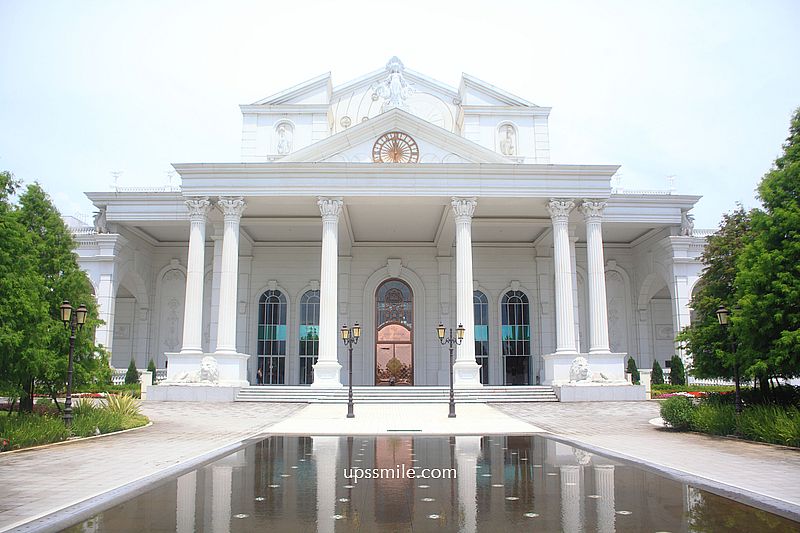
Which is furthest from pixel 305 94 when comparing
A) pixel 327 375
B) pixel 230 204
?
pixel 327 375

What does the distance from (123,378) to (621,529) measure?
32618 millimetres

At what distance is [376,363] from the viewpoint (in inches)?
1549

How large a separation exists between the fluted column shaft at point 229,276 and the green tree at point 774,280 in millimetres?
21213

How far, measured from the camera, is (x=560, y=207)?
101 feet

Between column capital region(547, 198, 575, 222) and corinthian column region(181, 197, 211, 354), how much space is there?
1659cm

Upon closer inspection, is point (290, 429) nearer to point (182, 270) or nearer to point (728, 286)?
point (728, 286)

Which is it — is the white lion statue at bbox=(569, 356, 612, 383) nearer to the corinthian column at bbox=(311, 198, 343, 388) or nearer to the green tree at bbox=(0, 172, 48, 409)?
the corinthian column at bbox=(311, 198, 343, 388)

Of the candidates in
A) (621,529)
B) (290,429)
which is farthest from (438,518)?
(290,429)

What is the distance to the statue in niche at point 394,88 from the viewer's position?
38.1 m

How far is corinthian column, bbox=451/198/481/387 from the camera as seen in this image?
93.4ft

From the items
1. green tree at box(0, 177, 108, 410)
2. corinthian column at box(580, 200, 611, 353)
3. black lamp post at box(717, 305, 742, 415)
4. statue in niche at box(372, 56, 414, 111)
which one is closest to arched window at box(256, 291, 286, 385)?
statue in niche at box(372, 56, 414, 111)

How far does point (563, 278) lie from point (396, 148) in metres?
10.2

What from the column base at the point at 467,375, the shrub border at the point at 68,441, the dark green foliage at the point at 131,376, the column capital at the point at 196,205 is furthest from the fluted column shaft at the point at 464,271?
the dark green foliage at the point at 131,376

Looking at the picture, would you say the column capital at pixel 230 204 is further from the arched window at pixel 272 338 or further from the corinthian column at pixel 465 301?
the arched window at pixel 272 338
